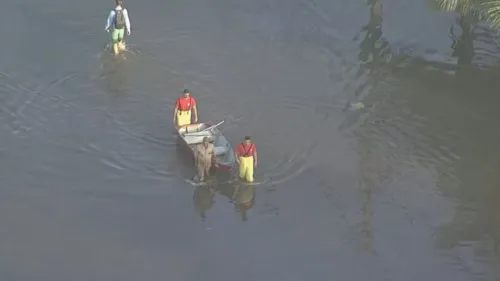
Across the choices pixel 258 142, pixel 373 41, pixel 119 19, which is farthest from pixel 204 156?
pixel 373 41

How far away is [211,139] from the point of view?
74.7ft

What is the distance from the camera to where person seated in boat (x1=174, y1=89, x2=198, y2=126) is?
2344 centimetres

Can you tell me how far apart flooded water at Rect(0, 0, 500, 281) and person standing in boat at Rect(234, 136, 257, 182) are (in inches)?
15.5

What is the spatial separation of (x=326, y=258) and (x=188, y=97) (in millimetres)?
5617

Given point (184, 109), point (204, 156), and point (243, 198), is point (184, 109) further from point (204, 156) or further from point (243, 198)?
point (243, 198)

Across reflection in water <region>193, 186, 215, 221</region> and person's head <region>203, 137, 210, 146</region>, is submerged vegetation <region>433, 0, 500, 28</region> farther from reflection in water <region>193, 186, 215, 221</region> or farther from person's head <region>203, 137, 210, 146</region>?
reflection in water <region>193, 186, 215, 221</region>

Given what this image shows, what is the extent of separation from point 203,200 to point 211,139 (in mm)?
1531

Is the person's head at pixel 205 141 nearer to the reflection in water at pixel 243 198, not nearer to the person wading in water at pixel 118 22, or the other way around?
the reflection in water at pixel 243 198

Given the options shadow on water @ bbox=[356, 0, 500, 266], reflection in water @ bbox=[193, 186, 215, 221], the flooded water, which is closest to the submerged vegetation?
shadow on water @ bbox=[356, 0, 500, 266]

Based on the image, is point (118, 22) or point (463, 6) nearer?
point (463, 6)

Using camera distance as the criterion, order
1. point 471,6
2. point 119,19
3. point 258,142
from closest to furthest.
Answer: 1. point 258,142
2. point 471,6
3. point 119,19

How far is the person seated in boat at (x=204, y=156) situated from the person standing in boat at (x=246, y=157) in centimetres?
61

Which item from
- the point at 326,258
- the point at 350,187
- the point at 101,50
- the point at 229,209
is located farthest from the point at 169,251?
the point at 101,50

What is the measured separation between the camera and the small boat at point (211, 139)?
74.8 ft
